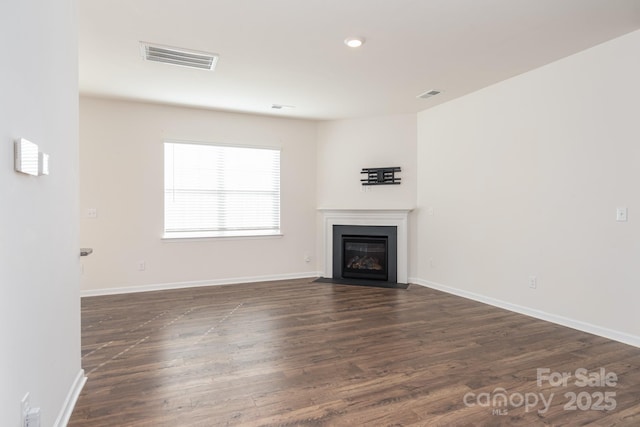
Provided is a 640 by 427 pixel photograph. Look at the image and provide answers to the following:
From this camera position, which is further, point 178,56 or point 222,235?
point 222,235

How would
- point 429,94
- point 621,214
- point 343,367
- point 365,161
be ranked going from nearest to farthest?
point 343,367
point 621,214
point 429,94
point 365,161

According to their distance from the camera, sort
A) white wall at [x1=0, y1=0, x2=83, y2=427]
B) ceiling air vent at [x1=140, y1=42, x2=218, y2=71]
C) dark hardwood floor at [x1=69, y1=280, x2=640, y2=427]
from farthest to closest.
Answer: ceiling air vent at [x1=140, y1=42, x2=218, y2=71]
dark hardwood floor at [x1=69, y1=280, x2=640, y2=427]
white wall at [x1=0, y1=0, x2=83, y2=427]

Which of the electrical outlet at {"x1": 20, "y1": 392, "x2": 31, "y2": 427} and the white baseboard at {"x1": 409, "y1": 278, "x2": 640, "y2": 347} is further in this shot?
the white baseboard at {"x1": 409, "y1": 278, "x2": 640, "y2": 347}

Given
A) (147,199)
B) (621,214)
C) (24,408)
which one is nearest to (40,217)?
(24,408)

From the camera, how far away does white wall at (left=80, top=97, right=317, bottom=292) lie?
15.8 feet

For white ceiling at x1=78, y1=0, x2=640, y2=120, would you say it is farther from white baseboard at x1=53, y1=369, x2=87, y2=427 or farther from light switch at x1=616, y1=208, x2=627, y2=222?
white baseboard at x1=53, y1=369, x2=87, y2=427

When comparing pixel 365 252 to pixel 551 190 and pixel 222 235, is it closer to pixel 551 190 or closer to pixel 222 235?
pixel 222 235

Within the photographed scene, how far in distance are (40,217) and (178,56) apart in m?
2.42

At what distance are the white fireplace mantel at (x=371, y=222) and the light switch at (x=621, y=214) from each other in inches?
104

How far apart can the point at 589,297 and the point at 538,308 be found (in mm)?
541

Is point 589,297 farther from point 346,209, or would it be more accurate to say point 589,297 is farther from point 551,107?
point 346,209

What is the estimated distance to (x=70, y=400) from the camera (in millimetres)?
2072

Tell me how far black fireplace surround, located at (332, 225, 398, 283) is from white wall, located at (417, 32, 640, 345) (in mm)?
746

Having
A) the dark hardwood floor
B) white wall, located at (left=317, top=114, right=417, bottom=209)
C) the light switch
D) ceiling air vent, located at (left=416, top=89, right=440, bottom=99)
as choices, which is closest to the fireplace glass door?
white wall, located at (left=317, top=114, right=417, bottom=209)
